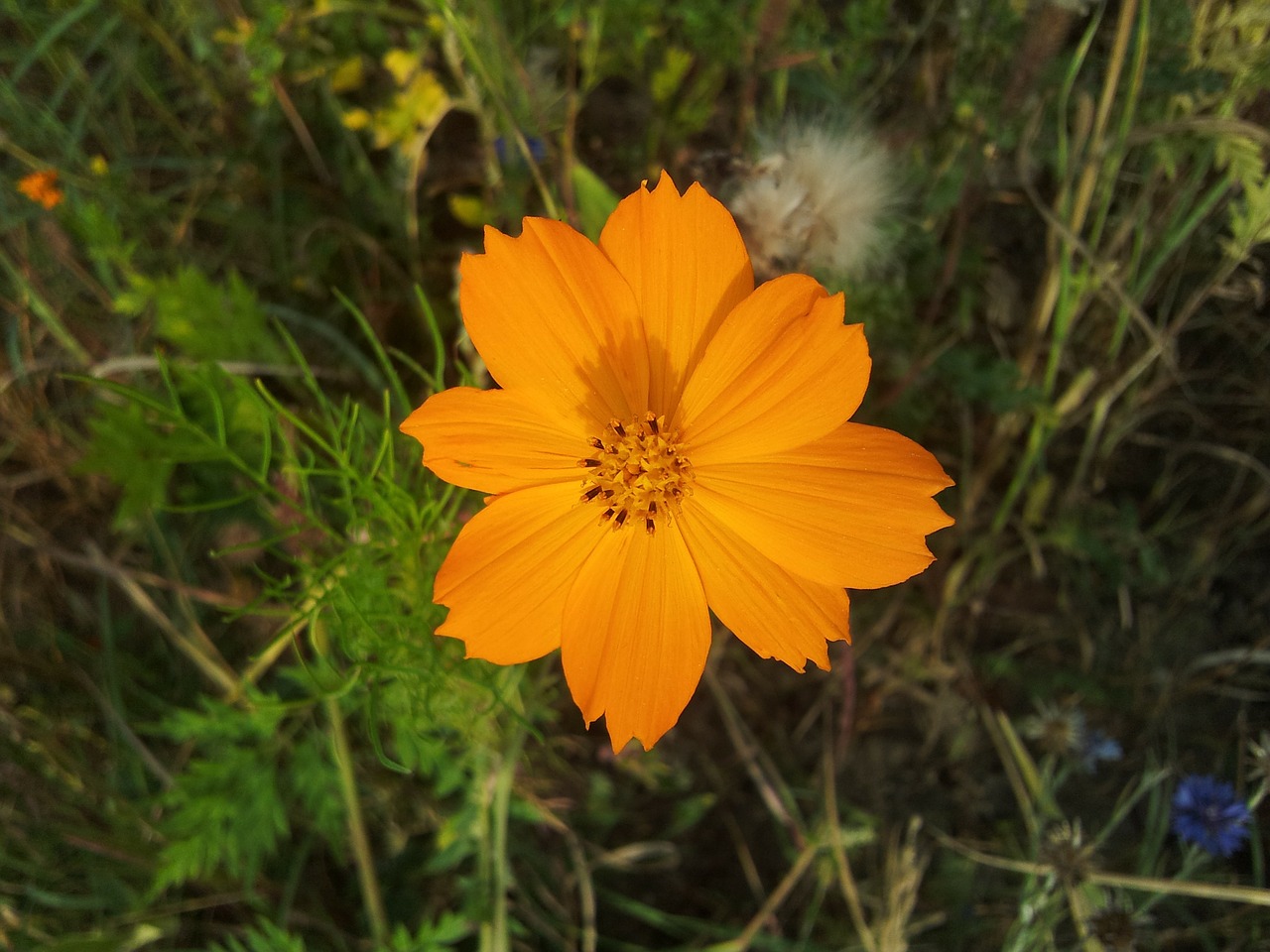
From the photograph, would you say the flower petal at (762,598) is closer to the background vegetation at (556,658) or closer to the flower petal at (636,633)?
the flower petal at (636,633)

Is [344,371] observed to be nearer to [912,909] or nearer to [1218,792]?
[912,909]

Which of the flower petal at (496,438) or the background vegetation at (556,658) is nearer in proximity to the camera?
the flower petal at (496,438)

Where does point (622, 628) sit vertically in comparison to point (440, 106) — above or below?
below

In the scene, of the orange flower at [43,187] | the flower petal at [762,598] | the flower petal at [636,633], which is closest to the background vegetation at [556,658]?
the orange flower at [43,187]

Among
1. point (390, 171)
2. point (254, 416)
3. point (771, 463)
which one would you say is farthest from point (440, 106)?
point (771, 463)

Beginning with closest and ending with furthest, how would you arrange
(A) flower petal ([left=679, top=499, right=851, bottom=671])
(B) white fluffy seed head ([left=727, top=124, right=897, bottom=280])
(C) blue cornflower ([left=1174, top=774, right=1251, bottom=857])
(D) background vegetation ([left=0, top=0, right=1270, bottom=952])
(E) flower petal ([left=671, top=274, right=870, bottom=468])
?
(E) flower petal ([left=671, top=274, right=870, bottom=468]) < (A) flower petal ([left=679, top=499, right=851, bottom=671]) < (B) white fluffy seed head ([left=727, top=124, right=897, bottom=280]) < (C) blue cornflower ([left=1174, top=774, right=1251, bottom=857]) < (D) background vegetation ([left=0, top=0, right=1270, bottom=952])

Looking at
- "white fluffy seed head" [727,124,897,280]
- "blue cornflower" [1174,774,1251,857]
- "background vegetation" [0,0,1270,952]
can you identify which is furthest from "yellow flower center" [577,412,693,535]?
"blue cornflower" [1174,774,1251,857]

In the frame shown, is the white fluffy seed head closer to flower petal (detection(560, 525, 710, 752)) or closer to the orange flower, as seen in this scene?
flower petal (detection(560, 525, 710, 752))
